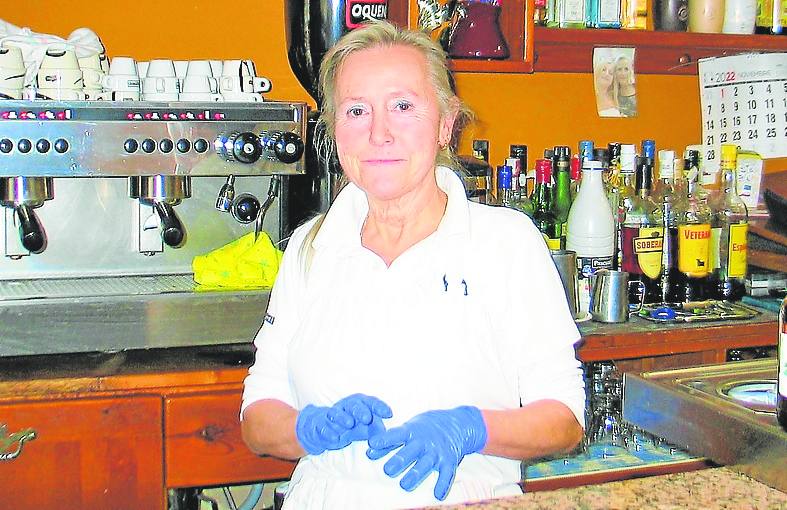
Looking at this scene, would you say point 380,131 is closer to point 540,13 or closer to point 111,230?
point 111,230

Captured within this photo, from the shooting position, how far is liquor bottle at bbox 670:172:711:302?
2205mm

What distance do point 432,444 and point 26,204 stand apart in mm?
998

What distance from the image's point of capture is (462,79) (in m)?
2.48

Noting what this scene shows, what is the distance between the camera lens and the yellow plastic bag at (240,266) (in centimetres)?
179

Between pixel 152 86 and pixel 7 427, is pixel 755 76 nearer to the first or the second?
pixel 152 86

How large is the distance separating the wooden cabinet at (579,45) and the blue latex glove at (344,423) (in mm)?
954

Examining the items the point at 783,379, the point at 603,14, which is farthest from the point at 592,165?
the point at 783,379

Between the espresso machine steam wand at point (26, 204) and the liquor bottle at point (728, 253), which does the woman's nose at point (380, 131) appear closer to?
the espresso machine steam wand at point (26, 204)

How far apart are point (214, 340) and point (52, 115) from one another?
1.59ft

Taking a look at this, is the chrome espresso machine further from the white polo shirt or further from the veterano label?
the white polo shirt

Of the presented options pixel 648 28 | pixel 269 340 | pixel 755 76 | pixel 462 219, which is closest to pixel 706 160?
pixel 755 76

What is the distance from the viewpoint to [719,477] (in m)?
0.98

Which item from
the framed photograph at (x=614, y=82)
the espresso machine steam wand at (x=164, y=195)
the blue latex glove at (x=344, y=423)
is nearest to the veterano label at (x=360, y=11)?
the espresso machine steam wand at (x=164, y=195)

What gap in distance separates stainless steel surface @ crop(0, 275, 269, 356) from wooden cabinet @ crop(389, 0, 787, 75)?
0.68 metres
